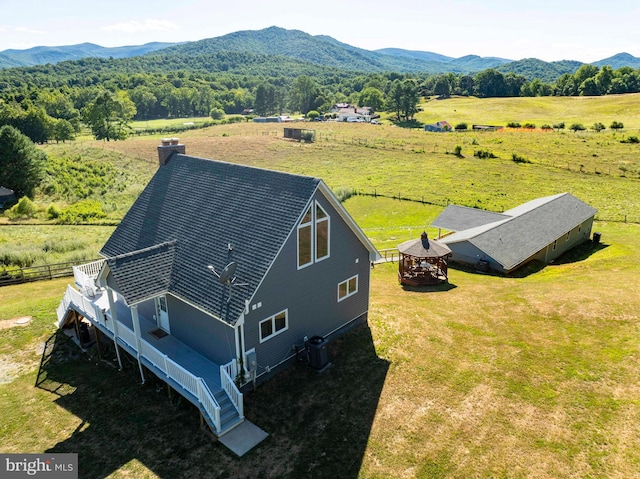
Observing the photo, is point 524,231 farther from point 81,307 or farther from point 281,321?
point 81,307

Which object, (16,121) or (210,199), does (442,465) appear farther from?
(16,121)

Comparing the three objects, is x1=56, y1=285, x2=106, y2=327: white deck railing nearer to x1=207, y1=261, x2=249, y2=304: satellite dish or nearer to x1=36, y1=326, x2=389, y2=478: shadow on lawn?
x1=36, y1=326, x2=389, y2=478: shadow on lawn

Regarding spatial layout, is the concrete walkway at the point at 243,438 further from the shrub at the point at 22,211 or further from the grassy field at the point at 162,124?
the grassy field at the point at 162,124

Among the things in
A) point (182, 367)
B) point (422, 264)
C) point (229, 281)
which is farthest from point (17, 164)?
point (229, 281)

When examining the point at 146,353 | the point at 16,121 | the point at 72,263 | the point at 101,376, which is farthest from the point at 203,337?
the point at 16,121

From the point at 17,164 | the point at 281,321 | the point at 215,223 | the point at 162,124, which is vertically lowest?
the point at 281,321

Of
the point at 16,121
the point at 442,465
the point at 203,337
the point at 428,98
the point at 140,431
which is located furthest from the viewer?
the point at 428,98
